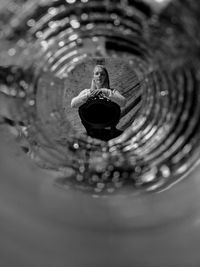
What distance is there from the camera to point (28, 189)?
41 centimetres

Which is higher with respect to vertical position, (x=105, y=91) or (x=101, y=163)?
(x=105, y=91)

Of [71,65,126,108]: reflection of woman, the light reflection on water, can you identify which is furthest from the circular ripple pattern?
[71,65,126,108]: reflection of woman

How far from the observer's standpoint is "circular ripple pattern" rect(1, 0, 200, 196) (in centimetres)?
40

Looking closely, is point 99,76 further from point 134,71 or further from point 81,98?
point 134,71

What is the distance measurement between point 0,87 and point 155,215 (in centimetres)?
17

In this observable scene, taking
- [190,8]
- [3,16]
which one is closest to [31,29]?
[3,16]

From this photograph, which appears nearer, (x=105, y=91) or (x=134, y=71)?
(x=134, y=71)

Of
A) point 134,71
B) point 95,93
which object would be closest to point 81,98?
point 95,93

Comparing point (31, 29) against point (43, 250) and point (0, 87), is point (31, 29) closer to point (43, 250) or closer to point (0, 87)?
point (0, 87)

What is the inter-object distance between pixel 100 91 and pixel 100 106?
0.11ft

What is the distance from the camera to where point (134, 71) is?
1.54 feet

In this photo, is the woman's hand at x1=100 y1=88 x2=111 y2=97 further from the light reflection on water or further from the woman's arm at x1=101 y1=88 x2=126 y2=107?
the light reflection on water

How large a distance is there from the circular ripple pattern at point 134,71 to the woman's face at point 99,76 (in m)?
0.12

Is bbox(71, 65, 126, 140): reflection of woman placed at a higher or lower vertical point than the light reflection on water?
higher
